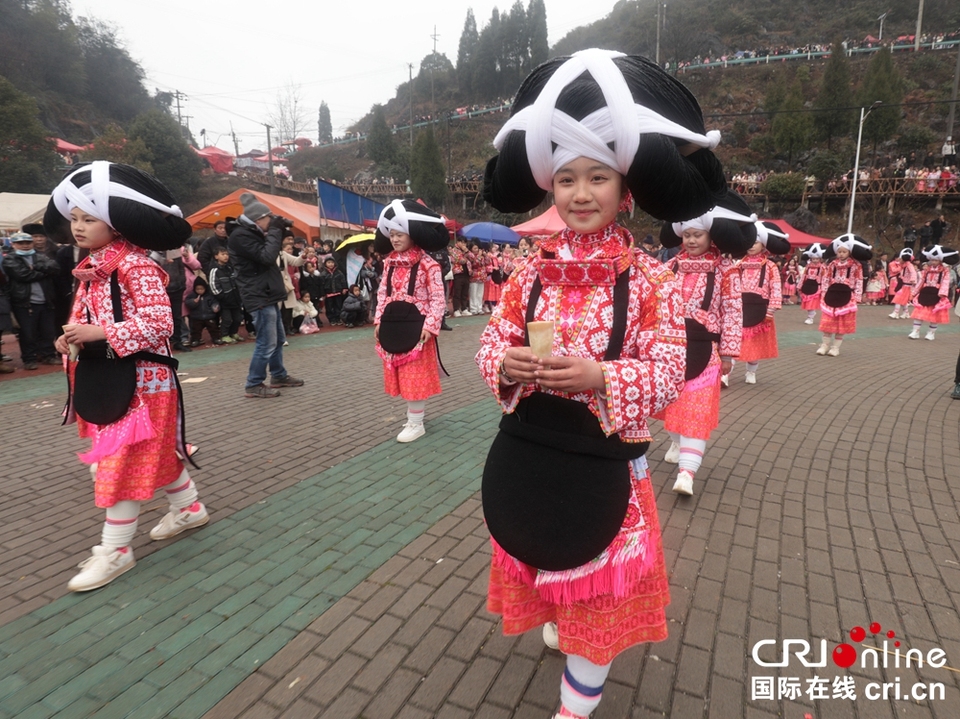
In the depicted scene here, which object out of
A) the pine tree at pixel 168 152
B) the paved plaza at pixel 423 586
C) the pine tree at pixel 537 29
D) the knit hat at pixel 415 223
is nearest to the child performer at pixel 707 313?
the paved plaza at pixel 423 586

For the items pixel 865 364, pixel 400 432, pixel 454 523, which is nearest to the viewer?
pixel 454 523

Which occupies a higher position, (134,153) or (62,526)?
(134,153)

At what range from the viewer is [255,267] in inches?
250

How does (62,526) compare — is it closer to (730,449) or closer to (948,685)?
(948,685)

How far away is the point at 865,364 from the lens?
874cm

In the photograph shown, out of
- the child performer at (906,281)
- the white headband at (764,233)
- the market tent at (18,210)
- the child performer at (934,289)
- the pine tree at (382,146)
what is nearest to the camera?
the white headband at (764,233)

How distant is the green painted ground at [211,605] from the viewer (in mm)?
2129

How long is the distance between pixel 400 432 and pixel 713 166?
13.1 ft

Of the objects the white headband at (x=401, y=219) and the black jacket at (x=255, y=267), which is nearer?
the white headband at (x=401, y=219)

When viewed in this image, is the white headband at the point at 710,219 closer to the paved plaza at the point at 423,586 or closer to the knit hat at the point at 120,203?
the paved plaza at the point at 423,586

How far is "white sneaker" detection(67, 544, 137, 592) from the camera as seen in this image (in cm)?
273

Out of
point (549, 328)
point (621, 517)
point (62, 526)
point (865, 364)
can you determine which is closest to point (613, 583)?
point (621, 517)

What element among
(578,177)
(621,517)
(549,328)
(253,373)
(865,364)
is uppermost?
(578,177)

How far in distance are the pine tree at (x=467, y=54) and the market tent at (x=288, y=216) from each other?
65219 millimetres
